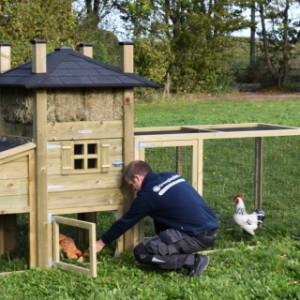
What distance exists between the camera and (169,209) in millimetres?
5641

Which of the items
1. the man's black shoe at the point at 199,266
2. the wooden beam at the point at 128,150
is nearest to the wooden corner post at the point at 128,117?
the wooden beam at the point at 128,150

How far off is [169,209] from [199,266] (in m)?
0.51

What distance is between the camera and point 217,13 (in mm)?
32812

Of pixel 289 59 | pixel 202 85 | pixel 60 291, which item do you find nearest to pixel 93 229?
pixel 60 291

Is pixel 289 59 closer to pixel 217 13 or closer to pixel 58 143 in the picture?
pixel 217 13

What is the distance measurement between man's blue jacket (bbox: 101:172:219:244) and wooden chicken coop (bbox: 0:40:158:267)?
0.37 m

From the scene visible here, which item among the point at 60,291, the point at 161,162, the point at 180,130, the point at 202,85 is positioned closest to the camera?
the point at 60,291

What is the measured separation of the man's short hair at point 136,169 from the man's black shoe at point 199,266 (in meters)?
0.80

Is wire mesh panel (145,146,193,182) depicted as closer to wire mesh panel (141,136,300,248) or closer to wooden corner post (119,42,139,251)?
wire mesh panel (141,136,300,248)

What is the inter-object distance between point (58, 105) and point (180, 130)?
1.90 metres

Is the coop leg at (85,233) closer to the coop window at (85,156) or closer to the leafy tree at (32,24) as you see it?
the coop window at (85,156)

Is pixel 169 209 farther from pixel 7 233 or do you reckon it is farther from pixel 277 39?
pixel 277 39

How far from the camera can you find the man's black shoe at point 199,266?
546 cm

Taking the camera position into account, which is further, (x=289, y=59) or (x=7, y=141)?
(x=289, y=59)
